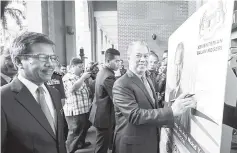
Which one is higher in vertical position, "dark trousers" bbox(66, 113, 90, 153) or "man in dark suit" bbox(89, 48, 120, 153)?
"man in dark suit" bbox(89, 48, 120, 153)

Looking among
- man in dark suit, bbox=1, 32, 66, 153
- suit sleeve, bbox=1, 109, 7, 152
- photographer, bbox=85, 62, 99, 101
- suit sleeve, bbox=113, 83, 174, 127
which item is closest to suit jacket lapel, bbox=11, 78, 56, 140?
man in dark suit, bbox=1, 32, 66, 153

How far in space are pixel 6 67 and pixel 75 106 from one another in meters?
1.47

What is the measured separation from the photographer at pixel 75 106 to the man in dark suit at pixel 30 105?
6.88 feet

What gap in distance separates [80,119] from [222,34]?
9.81ft

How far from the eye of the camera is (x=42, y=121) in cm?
108

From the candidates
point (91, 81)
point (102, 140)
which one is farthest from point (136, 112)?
point (91, 81)

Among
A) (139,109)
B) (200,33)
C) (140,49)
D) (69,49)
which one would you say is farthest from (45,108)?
(69,49)

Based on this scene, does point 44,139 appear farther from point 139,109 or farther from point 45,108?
point 139,109

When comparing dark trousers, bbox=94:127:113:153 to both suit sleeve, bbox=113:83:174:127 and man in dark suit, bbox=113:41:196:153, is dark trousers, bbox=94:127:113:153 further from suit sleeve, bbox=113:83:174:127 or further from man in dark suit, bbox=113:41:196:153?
suit sleeve, bbox=113:83:174:127

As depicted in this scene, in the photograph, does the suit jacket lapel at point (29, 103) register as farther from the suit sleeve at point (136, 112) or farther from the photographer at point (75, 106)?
the photographer at point (75, 106)

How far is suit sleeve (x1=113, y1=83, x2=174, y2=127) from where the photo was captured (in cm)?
132

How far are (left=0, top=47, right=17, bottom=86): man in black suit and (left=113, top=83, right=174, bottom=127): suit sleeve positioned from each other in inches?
48.5

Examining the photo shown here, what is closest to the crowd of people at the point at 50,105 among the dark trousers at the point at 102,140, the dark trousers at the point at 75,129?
the dark trousers at the point at 102,140

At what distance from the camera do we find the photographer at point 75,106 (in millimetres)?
3340
